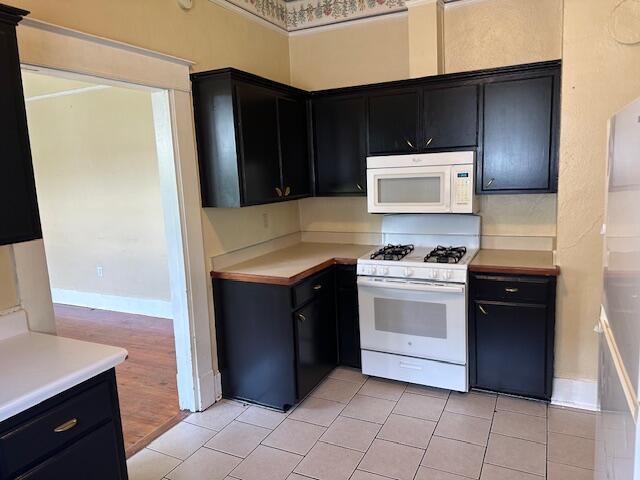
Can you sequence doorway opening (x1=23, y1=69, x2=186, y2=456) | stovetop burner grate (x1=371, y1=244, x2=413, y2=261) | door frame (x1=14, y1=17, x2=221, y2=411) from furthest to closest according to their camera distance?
doorway opening (x1=23, y1=69, x2=186, y2=456) < stovetop burner grate (x1=371, y1=244, x2=413, y2=261) < door frame (x1=14, y1=17, x2=221, y2=411)

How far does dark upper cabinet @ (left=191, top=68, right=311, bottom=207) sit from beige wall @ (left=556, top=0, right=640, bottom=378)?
1.82 m

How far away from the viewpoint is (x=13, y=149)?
1.63 metres

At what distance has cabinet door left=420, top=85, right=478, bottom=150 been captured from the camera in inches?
123

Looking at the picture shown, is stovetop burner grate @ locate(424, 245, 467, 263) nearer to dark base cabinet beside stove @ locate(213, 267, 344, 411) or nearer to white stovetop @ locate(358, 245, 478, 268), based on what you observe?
white stovetop @ locate(358, 245, 478, 268)

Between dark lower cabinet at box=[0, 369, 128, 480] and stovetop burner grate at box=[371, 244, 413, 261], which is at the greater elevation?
stovetop burner grate at box=[371, 244, 413, 261]

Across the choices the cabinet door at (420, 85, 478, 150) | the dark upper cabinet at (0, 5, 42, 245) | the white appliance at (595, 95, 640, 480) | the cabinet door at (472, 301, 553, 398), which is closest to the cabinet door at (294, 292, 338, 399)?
the cabinet door at (472, 301, 553, 398)

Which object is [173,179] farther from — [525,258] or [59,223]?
[59,223]

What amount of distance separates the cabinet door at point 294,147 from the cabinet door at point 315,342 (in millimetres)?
851

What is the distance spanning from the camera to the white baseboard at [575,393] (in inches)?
113

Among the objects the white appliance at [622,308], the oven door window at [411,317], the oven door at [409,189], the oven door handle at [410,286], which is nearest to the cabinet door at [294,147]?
the oven door at [409,189]

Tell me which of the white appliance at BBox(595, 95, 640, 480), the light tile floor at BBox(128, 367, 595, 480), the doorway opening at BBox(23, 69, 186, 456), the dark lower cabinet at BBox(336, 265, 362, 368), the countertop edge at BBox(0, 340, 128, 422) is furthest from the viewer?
the doorway opening at BBox(23, 69, 186, 456)

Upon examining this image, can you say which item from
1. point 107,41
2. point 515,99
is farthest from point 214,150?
point 515,99

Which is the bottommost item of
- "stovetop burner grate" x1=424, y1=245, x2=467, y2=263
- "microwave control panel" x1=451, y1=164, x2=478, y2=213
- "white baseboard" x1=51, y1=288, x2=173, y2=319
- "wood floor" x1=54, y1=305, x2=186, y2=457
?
"wood floor" x1=54, y1=305, x2=186, y2=457

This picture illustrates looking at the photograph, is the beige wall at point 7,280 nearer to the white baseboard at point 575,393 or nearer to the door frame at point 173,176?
the door frame at point 173,176
